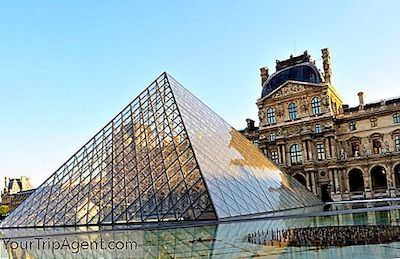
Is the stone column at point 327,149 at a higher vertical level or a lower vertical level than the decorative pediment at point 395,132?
lower

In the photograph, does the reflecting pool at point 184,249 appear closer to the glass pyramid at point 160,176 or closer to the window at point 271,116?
the glass pyramid at point 160,176

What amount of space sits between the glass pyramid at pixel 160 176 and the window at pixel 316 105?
2252 cm

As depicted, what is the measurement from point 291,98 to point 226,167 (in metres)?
30.0

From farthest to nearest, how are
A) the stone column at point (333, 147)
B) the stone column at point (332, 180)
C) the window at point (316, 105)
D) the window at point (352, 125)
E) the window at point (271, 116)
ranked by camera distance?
the window at point (271, 116)
the window at point (316, 105)
the window at point (352, 125)
the stone column at point (333, 147)
the stone column at point (332, 180)

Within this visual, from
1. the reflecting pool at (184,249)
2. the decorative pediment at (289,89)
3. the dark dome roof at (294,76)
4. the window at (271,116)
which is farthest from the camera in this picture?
the window at (271,116)

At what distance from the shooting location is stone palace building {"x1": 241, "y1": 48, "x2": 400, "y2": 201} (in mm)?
42094

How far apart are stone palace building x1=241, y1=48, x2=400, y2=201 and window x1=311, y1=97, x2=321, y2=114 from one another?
11 cm

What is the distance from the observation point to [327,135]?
144 feet

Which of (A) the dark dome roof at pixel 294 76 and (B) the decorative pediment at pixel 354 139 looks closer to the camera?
(B) the decorative pediment at pixel 354 139

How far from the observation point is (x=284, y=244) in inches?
300

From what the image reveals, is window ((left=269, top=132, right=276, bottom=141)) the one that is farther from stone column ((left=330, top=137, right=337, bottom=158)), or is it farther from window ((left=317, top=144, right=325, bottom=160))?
stone column ((left=330, top=137, right=337, bottom=158))

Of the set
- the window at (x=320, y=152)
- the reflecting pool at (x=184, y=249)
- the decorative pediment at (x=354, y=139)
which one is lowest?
the reflecting pool at (x=184, y=249)

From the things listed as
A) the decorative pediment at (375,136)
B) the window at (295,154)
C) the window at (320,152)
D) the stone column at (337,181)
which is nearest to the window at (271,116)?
the window at (295,154)

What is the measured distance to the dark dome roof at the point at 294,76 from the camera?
46.2m
